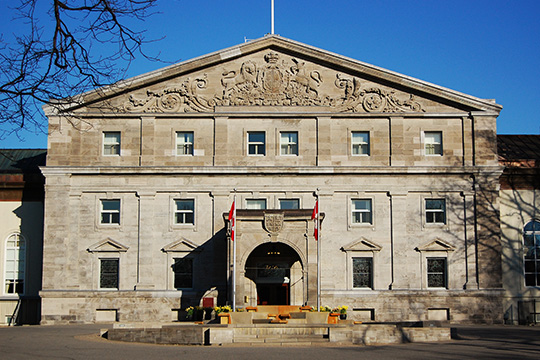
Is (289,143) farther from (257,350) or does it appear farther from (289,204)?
Result: (257,350)

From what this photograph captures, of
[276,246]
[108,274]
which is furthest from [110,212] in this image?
[276,246]

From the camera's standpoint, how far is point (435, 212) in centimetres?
4231

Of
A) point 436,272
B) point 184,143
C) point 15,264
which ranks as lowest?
point 436,272

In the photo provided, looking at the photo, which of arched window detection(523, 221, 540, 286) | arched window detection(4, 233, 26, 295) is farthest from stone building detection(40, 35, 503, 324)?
arched window detection(4, 233, 26, 295)

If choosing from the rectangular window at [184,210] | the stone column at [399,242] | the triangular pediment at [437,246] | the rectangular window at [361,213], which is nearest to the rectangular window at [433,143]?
the stone column at [399,242]

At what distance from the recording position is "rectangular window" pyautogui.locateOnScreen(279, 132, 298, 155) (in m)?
42.4

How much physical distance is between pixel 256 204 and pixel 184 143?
219 inches

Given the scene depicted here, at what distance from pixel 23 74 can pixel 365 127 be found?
29.5 meters

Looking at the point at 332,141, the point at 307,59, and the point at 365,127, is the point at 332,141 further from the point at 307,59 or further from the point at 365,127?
the point at 307,59

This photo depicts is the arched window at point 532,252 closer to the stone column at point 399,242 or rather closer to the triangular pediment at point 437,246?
the triangular pediment at point 437,246

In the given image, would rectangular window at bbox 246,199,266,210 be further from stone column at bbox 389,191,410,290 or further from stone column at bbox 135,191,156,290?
stone column at bbox 389,191,410,290

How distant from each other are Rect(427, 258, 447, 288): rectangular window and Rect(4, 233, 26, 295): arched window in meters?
24.3

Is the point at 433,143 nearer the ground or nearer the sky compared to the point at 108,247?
nearer the sky

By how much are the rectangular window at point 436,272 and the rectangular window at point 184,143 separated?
50.6 feet
